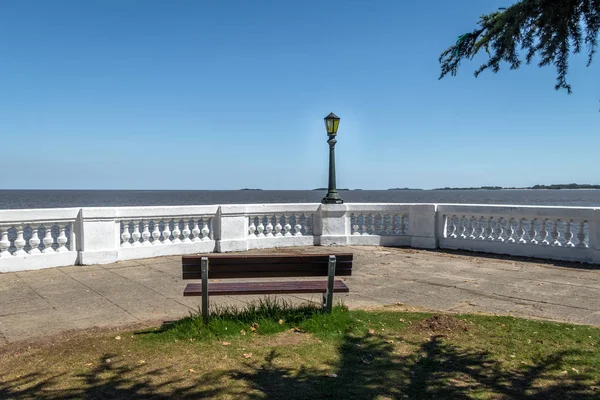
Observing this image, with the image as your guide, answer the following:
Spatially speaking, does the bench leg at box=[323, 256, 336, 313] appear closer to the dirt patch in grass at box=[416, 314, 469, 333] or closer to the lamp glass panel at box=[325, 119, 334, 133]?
the dirt patch in grass at box=[416, 314, 469, 333]

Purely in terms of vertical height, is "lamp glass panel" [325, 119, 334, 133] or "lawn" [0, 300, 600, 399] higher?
"lamp glass panel" [325, 119, 334, 133]

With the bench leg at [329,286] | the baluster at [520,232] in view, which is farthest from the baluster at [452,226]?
the bench leg at [329,286]

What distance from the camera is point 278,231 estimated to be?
13586 mm

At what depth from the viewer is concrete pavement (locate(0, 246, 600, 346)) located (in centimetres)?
620

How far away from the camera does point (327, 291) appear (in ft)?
19.3

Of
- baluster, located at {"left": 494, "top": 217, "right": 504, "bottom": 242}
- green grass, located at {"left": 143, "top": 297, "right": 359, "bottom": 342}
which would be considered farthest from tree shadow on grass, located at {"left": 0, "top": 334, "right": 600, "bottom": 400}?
baluster, located at {"left": 494, "top": 217, "right": 504, "bottom": 242}

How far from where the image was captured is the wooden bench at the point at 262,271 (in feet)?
18.1

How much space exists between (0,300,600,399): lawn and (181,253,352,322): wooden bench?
0.33 meters

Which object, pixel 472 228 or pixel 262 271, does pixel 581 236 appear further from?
pixel 262 271

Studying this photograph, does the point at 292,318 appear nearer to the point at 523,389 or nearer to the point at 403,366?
the point at 403,366

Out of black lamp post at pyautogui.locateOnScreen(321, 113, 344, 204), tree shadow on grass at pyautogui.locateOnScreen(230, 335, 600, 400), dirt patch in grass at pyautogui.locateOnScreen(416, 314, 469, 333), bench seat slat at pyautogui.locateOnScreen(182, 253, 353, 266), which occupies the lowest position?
tree shadow on grass at pyautogui.locateOnScreen(230, 335, 600, 400)

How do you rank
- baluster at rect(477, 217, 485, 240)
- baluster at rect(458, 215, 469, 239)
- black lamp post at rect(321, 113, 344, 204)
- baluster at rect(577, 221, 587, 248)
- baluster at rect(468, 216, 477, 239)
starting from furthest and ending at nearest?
black lamp post at rect(321, 113, 344, 204) < baluster at rect(458, 215, 469, 239) < baluster at rect(468, 216, 477, 239) < baluster at rect(477, 217, 485, 240) < baluster at rect(577, 221, 587, 248)

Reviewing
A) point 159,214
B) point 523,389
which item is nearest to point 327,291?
point 523,389

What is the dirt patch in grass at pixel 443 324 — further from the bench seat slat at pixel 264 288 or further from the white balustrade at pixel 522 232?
the white balustrade at pixel 522 232
